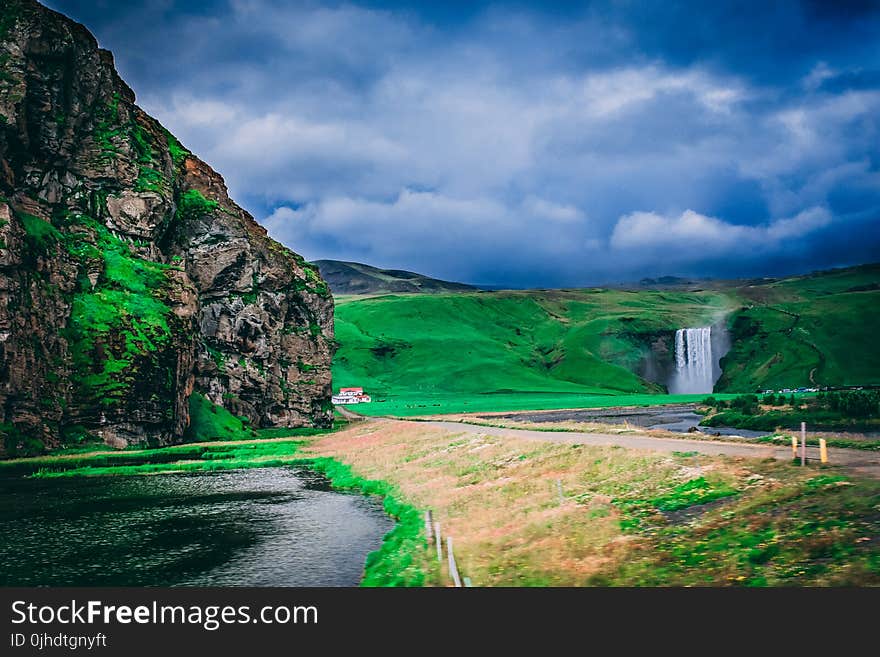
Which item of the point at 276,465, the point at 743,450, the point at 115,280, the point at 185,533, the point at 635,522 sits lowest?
the point at 276,465

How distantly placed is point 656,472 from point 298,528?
73.2ft

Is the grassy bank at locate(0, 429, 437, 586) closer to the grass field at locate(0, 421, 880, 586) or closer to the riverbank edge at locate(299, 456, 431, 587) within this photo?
the riverbank edge at locate(299, 456, 431, 587)

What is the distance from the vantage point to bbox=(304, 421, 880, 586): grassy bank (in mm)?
20375

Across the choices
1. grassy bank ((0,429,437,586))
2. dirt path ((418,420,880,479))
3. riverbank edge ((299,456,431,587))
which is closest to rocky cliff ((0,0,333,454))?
grassy bank ((0,429,437,586))

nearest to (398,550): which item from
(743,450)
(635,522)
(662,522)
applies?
(635,522)

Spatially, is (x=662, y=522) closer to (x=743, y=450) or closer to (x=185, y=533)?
(x=743, y=450)

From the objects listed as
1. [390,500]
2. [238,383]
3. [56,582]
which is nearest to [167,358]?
[238,383]

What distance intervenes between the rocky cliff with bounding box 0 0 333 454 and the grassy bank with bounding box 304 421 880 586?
72164 millimetres

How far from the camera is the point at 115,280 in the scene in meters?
106

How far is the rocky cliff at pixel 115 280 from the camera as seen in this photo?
91.0 meters

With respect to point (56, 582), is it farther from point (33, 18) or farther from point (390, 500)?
point (33, 18)

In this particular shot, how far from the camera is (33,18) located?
108 meters

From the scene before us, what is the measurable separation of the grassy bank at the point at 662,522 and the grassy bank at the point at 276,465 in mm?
1987

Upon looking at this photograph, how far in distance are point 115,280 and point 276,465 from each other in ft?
173
